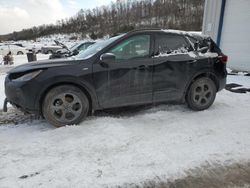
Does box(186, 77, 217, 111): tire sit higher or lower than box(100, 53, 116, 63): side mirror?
lower

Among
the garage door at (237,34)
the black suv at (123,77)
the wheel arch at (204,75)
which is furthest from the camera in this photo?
the garage door at (237,34)

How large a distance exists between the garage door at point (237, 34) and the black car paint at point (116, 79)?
590 centimetres

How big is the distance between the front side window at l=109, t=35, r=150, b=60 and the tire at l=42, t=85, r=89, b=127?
0.98 m

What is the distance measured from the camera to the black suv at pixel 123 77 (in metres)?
3.98

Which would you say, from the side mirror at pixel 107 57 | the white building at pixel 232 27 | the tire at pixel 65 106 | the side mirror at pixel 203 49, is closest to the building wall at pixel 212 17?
the white building at pixel 232 27

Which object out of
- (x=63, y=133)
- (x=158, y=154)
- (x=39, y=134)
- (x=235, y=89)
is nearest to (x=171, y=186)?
(x=158, y=154)

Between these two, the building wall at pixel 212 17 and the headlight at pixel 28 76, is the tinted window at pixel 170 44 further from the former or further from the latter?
the building wall at pixel 212 17

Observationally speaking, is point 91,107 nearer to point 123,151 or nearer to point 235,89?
point 123,151

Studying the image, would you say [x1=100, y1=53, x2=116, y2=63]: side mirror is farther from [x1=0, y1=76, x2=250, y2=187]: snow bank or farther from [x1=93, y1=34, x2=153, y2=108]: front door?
[x1=0, y1=76, x2=250, y2=187]: snow bank

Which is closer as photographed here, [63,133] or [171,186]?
[171,186]

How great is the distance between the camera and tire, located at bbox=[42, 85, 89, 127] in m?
3.99

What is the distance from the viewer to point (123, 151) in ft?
10.8

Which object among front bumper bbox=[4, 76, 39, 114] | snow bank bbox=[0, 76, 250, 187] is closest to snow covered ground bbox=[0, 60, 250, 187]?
snow bank bbox=[0, 76, 250, 187]

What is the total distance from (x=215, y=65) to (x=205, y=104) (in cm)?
83
